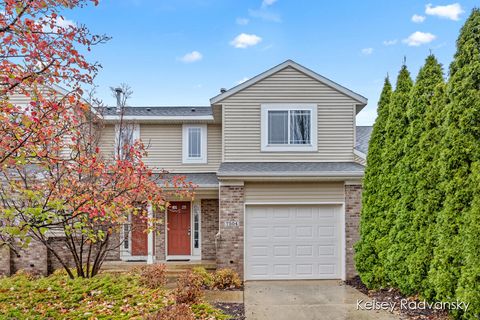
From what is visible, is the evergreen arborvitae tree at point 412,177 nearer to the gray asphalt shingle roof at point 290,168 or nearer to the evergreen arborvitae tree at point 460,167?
Answer: the evergreen arborvitae tree at point 460,167

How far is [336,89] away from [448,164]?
5.78 meters

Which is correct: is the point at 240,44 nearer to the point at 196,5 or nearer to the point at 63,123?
the point at 196,5

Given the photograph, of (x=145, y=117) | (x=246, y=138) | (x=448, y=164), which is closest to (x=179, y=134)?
(x=145, y=117)

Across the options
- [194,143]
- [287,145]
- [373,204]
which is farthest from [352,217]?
[194,143]

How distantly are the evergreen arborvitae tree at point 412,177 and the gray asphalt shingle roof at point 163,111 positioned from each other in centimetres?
775

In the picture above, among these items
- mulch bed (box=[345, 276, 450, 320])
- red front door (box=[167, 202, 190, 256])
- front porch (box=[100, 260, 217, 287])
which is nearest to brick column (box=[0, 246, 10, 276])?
front porch (box=[100, 260, 217, 287])

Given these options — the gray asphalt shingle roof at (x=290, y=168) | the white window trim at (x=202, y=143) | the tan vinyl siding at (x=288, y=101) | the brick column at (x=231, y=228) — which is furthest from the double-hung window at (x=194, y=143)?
the brick column at (x=231, y=228)

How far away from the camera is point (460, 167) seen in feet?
17.8

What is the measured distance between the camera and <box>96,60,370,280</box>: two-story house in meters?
9.30

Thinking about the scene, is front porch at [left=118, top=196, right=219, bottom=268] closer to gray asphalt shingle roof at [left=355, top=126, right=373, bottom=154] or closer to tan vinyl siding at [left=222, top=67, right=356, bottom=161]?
tan vinyl siding at [left=222, top=67, right=356, bottom=161]

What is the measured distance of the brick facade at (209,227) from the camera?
11.8m

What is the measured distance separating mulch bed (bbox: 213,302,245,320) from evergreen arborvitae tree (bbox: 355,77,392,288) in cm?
350

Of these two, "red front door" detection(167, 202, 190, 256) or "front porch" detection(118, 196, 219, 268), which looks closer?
"front porch" detection(118, 196, 219, 268)

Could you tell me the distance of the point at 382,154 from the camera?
795 centimetres
